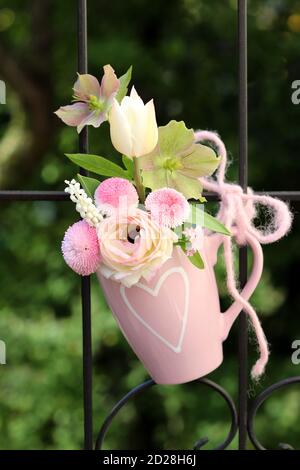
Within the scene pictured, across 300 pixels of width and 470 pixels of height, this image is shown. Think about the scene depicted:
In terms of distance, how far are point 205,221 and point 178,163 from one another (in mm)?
73

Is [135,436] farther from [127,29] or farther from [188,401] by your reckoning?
[127,29]

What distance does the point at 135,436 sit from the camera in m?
2.82

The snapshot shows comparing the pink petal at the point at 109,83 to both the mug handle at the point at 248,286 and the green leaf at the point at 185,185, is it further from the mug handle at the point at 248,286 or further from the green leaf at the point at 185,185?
the mug handle at the point at 248,286

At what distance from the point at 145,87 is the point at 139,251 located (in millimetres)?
1835

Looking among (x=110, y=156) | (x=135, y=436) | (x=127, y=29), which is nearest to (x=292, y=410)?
(x=135, y=436)

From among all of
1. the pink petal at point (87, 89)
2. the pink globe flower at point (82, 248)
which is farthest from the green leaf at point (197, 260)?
the pink petal at point (87, 89)

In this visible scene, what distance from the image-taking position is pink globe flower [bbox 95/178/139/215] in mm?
881

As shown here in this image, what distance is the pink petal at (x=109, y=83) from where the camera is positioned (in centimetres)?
87

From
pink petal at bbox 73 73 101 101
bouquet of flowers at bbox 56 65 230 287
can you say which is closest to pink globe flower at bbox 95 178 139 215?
bouquet of flowers at bbox 56 65 230 287

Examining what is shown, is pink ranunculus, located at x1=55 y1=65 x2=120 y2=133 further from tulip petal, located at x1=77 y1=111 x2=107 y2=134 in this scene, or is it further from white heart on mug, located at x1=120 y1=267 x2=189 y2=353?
white heart on mug, located at x1=120 y1=267 x2=189 y2=353

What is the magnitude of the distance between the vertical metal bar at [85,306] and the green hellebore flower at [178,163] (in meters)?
0.11

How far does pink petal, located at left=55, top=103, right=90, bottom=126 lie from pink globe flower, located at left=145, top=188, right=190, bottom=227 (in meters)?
0.13

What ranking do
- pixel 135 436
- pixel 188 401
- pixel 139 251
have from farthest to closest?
pixel 135 436 < pixel 188 401 < pixel 139 251

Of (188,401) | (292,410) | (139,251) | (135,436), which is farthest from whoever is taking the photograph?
(135,436)
